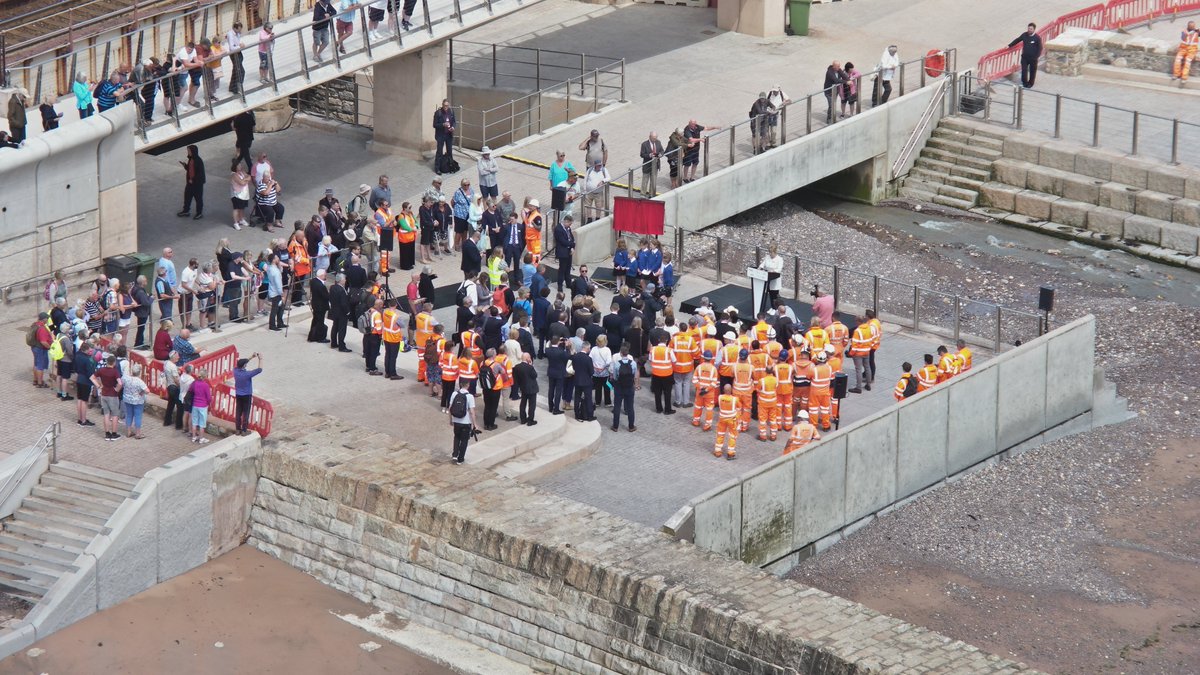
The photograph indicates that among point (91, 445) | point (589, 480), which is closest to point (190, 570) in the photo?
point (91, 445)

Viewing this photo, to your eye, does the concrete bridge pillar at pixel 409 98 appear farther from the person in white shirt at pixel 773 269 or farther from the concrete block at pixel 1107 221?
the concrete block at pixel 1107 221

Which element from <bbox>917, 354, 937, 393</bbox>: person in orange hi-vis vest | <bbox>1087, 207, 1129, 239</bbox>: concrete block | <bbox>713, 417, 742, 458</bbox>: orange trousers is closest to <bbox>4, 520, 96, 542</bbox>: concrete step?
<bbox>713, 417, 742, 458</bbox>: orange trousers

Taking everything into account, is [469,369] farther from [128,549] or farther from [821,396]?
[128,549]

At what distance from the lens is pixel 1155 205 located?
39.3 m

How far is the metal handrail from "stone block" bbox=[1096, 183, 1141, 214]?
70.9 feet

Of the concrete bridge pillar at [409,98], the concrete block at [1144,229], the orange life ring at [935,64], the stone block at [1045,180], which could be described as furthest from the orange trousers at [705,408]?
the orange life ring at [935,64]

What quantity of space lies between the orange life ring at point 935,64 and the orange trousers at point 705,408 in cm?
1560

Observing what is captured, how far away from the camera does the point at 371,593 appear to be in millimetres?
25734

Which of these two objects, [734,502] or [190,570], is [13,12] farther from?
[734,502]

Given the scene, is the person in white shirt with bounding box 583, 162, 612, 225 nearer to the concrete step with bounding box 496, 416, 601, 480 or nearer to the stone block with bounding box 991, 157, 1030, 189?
the concrete step with bounding box 496, 416, 601, 480

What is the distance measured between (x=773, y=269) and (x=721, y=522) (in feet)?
26.1

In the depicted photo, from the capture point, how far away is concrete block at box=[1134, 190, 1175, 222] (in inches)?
1544

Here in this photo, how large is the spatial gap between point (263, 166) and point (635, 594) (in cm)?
1479

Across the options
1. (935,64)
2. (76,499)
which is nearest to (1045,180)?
(935,64)
